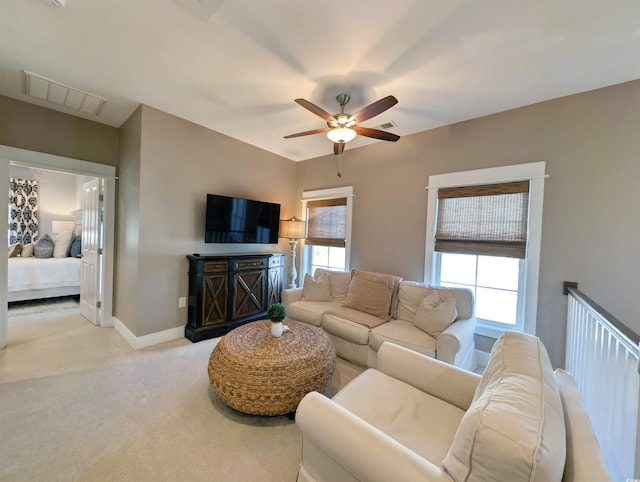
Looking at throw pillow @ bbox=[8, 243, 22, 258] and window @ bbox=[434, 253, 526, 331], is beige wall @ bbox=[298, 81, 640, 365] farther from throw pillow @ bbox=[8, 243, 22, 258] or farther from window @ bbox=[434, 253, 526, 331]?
throw pillow @ bbox=[8, 243, 22, 258]

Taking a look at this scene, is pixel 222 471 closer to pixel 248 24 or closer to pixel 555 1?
pixel 248 24

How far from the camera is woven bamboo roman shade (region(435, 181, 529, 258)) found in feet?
8.36

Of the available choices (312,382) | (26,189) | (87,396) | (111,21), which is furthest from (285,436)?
(26,189)

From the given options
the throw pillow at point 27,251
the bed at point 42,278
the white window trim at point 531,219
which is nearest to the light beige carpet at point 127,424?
the white window trim at point 531,219

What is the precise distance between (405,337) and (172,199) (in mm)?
3085

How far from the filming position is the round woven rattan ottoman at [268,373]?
1743 millimetres

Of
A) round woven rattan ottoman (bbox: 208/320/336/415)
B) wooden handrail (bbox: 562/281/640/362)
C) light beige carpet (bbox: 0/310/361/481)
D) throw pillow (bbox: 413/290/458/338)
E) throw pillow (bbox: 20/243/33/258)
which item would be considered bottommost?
light beige carpet (bbox: 0/310/361/481)

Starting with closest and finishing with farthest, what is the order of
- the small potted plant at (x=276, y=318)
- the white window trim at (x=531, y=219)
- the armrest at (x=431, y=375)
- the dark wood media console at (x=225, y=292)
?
the armrest at (x=431, y=375) < the small potted plant at (x=276, y=318) < the white window trim at (x=531, y=219) < the dark wood media console at (x=225, y=292)

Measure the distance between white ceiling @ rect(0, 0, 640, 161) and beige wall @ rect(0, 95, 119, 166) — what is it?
0.18m

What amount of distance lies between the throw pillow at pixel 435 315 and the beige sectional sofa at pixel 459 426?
2.97 ft

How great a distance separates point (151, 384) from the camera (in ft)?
Answer: 7.35

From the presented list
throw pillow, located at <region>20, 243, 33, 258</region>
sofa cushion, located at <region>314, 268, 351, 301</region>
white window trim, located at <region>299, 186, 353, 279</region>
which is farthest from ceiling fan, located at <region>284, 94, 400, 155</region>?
throw pillow, located at <region>20, 243, 33, 258</region>

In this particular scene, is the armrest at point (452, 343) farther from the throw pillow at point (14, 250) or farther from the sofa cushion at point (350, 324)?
the throw pillow at point (14, 250)

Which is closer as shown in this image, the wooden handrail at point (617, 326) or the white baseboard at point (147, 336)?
the wooden handrail at point (617, 326)
